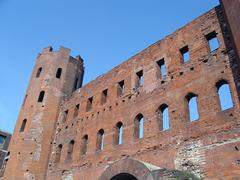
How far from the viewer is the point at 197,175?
30.1 feet

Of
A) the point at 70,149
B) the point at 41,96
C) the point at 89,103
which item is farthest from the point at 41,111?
the point at 70,149

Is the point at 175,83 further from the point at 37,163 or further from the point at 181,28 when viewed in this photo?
the point at 37,163

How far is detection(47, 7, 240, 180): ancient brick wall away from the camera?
30.5ft

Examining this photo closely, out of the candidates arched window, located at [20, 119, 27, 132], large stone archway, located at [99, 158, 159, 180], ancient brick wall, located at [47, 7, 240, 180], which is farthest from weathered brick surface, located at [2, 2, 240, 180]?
arched window, located at [20, 119, 27, 132]

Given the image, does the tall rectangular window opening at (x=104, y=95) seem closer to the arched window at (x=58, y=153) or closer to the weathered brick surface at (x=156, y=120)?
the weathered brick surface at (x=156, y=120)

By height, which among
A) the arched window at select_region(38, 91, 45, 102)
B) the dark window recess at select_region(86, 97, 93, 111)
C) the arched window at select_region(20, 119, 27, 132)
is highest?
the arched window at select_region(38, 91, 45, 102)

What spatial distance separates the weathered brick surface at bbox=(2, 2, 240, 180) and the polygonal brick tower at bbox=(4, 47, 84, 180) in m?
0.07

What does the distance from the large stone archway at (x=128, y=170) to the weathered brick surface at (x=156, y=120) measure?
0.37 feet

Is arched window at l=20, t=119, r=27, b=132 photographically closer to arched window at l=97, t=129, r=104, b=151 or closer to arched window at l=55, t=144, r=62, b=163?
arched window at l=55, t=144, r=62, b=163

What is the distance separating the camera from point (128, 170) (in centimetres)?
1053

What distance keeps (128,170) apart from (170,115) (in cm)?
268

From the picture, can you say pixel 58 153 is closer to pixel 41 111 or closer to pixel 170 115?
pixel 41 111

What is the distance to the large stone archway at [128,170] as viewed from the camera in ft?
31.5

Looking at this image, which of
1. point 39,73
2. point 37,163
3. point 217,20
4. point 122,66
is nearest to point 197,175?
point 217,20
